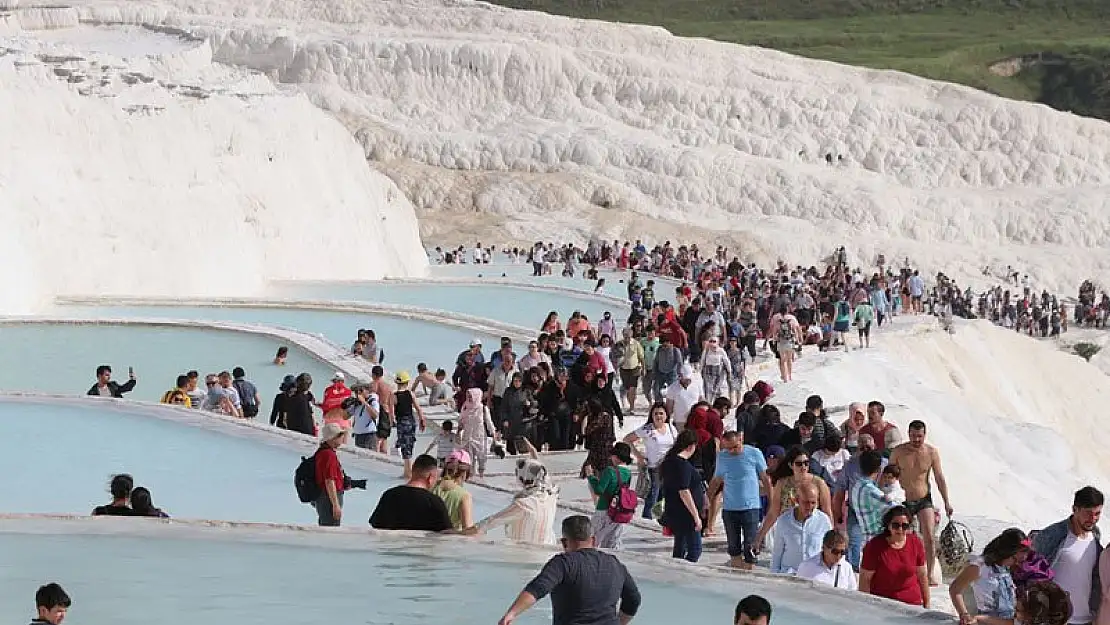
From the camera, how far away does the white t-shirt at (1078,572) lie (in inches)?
309

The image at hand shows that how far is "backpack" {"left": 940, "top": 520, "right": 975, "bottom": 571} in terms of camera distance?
11.2 metres

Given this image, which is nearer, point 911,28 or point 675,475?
point 675,475

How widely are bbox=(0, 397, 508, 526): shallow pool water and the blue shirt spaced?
2142 mm

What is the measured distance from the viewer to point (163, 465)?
43.2 ft

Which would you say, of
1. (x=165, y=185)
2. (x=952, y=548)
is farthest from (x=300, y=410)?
(x=165, y=185)

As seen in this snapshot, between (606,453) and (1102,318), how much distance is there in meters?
40.0

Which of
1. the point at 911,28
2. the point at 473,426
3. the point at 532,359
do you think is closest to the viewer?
the point at 473,426

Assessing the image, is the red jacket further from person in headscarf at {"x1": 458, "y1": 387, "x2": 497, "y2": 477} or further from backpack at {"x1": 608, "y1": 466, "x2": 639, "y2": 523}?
backpack at {"x1": 608, "y1": 466, "x2": 639, "y2": 523}

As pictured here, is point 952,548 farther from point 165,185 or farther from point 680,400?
point 165,185

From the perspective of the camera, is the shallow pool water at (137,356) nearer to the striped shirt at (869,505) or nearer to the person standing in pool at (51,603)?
the striped shirt at (869,505)

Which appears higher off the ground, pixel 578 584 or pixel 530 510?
pixel 578 584

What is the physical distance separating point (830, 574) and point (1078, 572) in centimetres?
105

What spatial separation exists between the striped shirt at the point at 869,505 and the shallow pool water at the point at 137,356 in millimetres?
8573

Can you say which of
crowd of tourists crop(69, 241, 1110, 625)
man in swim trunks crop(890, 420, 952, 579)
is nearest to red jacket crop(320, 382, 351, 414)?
crowd of tourists crop(69, 241, 1110, 625)
